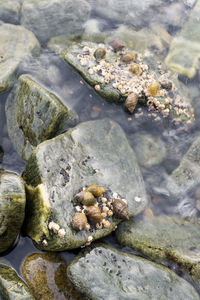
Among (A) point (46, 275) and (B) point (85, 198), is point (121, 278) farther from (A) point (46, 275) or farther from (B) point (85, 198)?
(B) point (85, 198)

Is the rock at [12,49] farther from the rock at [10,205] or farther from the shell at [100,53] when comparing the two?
the rock at [10,205]

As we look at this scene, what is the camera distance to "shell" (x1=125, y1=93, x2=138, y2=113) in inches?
226

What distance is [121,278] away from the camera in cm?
420

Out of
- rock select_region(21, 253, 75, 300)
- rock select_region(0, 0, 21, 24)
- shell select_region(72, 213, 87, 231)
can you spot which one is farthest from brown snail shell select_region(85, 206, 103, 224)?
rock select_region(0, 0, 21, 24)

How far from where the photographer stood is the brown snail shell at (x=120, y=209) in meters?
4.77

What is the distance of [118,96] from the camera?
5.90m

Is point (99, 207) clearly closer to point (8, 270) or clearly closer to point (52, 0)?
point (8, 270)

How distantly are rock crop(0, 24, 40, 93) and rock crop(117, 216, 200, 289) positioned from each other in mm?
4055

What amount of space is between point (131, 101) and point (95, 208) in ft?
8.00

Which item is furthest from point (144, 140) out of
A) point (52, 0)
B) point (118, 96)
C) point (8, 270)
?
point (52, 0)


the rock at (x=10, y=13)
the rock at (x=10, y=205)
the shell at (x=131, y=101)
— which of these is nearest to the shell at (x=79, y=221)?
the rock at (x=10, y=205)

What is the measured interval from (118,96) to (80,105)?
95 centimetres

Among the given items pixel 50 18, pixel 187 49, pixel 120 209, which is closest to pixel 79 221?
pixel 120 209

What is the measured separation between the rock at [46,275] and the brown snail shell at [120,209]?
3.97ft
